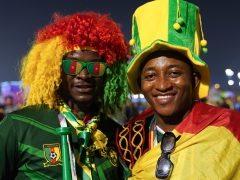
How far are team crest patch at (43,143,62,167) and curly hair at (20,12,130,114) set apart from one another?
1.21 feet

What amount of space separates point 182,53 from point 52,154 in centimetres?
118

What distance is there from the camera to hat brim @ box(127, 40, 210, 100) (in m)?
2.20

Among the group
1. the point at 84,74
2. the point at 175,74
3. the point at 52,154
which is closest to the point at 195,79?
A: the point at 175,74

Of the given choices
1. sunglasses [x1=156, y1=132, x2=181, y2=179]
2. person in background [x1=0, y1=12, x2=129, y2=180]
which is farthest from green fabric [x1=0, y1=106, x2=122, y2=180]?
sunglasses [x1=156, y1=132, x2=181, y2=179]

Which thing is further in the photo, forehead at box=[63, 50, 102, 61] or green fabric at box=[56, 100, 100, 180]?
forehead at box=[63, 50, 102, 61]

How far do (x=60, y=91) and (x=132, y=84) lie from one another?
617mm

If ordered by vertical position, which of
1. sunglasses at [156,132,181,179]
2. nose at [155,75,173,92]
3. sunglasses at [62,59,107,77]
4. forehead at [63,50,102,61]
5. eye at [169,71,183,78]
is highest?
forehead at [63,50,102,61]

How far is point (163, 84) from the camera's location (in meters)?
2.20

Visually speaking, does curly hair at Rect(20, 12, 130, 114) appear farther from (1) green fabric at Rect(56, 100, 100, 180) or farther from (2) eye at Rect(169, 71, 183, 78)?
(2) eye at Rect(169, 71, 183, 78)

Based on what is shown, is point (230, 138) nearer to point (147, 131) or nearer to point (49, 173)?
point (147, 131)

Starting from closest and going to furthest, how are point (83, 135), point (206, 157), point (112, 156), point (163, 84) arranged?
1. point (206, 157)
2. point (163, 84)
3. point (83, 135)
4. point (112, 156)

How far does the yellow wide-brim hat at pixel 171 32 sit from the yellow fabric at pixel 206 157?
0.47m

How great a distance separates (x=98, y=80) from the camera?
2.75m

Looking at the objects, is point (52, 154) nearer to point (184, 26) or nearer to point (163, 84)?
point (163, 84)
